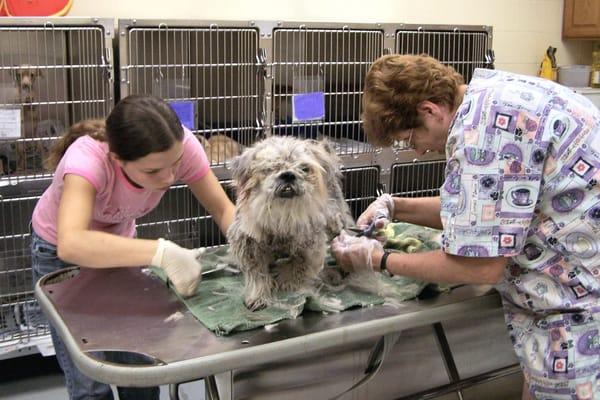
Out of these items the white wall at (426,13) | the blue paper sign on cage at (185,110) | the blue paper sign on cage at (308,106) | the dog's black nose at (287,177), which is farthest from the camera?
the white wall at (426,13)

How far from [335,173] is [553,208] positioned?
523 mm

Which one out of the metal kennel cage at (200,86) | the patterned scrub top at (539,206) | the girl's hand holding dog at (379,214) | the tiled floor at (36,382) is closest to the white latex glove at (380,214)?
the girl's hand holding dog at (379,214)

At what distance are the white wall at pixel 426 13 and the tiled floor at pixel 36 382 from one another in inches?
64.5

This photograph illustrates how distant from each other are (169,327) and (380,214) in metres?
0.71

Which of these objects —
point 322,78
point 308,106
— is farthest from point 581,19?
point 308,106

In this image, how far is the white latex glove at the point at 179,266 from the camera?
162cm

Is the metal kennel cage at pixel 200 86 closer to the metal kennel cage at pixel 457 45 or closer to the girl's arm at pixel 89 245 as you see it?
the metal kennel cage at pixel 457 45

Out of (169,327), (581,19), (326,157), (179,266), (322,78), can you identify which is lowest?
(169,327)

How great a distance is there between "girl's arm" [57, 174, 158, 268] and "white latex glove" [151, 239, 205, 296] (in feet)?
0.07

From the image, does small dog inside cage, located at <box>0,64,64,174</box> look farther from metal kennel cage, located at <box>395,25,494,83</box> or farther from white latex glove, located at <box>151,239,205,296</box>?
metal kennel cage, located at <box>395,25,494,83</box>

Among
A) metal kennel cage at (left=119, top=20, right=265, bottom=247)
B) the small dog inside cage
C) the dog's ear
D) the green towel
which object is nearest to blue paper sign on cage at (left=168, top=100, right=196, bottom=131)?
metal kennel cage at (left=119, top=20, right=265, bottom=247)

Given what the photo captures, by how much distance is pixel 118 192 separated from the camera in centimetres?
183

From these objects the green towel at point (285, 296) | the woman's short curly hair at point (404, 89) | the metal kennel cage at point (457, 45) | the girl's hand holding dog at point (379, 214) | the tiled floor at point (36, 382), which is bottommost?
the tiled floor at point (36, 382)

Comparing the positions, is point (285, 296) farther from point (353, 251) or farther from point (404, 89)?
point (404, 89)
